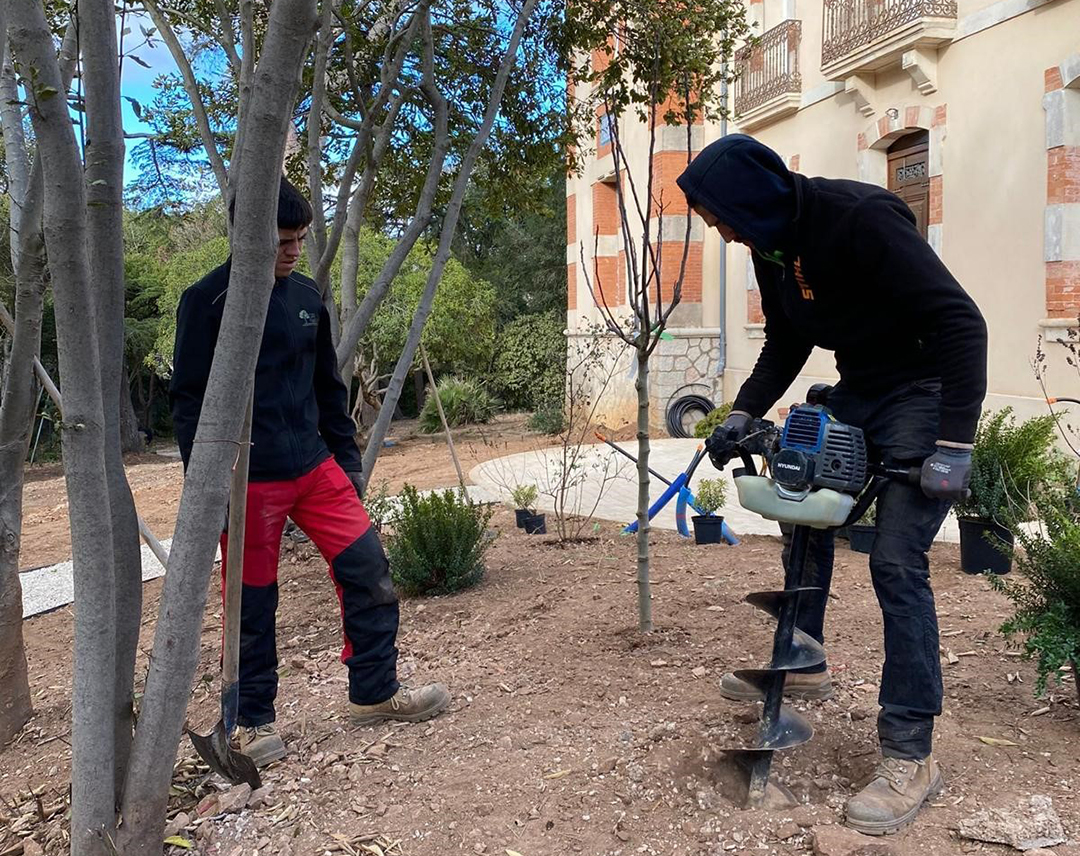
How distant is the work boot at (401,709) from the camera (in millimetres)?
3041

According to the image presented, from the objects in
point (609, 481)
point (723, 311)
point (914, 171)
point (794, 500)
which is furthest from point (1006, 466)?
point (723, 311)

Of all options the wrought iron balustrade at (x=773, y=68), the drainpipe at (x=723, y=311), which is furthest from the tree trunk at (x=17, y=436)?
the drainpipe at (x=723, y=311)

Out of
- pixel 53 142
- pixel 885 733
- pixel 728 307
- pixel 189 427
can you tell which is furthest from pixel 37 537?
pixel 728 307

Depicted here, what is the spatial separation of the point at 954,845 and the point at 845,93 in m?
11.1

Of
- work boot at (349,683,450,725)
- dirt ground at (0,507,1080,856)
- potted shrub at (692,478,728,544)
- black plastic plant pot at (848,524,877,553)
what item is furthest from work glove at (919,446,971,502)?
potted shrub at (692,478,728,544)

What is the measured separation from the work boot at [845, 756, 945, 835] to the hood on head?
143 centimetres

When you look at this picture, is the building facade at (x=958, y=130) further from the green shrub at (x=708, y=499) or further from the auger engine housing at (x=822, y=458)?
the auger engine housing at (x=822, y=458)

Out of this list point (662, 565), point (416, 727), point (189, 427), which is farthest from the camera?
point (662, 565)

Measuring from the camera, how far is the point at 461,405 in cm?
1881

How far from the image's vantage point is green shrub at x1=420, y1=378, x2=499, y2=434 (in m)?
18.2

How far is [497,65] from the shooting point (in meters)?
5.95

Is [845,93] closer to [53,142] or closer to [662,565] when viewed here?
[662,565]

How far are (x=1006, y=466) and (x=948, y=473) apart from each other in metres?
2.84

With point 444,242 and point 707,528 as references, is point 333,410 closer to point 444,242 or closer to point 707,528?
point 444,242
